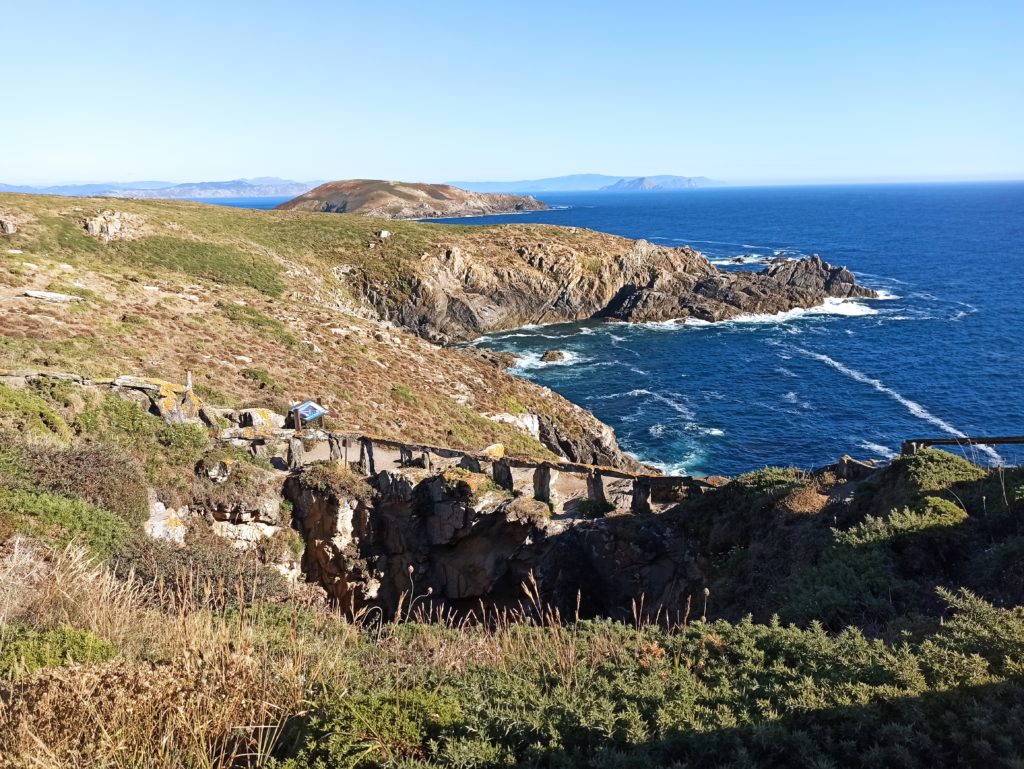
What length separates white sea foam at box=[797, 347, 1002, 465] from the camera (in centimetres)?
4172

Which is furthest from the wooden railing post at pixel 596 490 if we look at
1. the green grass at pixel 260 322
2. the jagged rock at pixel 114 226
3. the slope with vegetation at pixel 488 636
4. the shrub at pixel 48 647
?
the jagged rock at pixel 114 226

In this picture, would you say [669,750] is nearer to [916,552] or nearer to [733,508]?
[916,552]

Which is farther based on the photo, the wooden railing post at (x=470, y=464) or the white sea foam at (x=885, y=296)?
the white sea foam at (x=885, y=296)

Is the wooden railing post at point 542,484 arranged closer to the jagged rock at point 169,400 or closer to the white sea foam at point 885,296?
the jagged rock at point 169,400

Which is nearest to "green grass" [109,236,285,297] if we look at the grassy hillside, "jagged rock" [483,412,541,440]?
the grassy hillside

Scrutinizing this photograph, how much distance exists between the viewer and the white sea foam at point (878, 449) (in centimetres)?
3975

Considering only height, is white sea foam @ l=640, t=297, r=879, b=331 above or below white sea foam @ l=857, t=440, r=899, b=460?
above

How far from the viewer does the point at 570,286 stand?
263 ft

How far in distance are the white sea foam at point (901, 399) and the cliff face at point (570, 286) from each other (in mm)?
18179

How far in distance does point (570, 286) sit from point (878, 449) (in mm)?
46198

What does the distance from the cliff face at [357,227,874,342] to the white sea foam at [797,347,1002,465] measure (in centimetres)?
1818

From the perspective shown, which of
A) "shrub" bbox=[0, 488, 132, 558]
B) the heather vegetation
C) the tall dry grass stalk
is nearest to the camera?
the tall dry grass stalk

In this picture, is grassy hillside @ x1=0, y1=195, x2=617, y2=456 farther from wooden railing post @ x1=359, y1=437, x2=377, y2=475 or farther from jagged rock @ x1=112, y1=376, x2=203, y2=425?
wooden railing post @ x1=359, y1=437, x2=377, y2=475

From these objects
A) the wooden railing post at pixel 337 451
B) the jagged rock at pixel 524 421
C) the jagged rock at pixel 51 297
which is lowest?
the jagged rock at pixel 524 421
